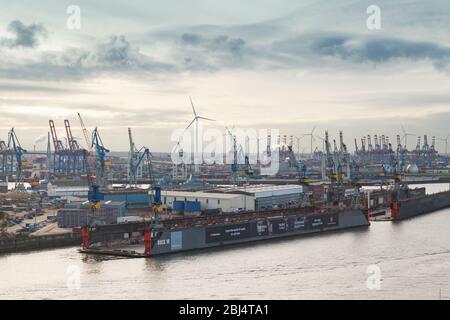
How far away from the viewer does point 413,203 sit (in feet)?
100

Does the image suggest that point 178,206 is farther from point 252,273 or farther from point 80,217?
point 252,273

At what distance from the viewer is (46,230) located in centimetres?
2112

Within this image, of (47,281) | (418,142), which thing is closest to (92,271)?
(47,281)

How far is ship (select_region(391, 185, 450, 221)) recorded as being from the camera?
28234 millimetres

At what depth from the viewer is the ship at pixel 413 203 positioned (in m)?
28.2

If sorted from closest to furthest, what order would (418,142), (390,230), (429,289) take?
(429,289)
(390,230)
(418,142)

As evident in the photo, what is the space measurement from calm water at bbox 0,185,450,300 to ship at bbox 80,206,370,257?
1.80 feet

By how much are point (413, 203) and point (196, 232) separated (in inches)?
632

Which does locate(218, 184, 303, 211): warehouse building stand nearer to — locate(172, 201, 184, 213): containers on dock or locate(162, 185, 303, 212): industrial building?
locate(162, 185, 303, 212): industrial building
